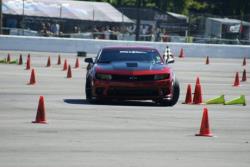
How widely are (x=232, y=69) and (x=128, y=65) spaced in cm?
2116

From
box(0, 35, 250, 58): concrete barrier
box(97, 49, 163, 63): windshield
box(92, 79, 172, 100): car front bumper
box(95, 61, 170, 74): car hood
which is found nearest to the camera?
box(92, 79, 172, 100): car front bumper

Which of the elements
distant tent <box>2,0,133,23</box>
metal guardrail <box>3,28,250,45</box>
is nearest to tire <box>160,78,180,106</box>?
metal guardrail <box>3,28,250,45</box>

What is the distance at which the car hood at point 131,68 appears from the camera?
1933 centimetres

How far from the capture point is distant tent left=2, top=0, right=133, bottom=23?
59.6 m

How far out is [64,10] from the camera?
6138 cm

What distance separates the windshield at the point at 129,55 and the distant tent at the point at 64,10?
3658 centimetres

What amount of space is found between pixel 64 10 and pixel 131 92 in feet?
140

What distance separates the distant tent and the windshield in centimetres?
3658

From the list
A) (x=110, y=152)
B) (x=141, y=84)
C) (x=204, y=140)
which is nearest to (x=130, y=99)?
(x=141, y=84)

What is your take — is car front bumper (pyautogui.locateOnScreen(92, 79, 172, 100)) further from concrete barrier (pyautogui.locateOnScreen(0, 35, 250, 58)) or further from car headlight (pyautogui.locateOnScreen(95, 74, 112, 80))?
concrete barrier (pyautogui.locateOnScreen(0, 35, 250, 58))

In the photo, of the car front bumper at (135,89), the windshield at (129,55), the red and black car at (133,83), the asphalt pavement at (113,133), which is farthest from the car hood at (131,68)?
the asphalt pavement at (113,133)

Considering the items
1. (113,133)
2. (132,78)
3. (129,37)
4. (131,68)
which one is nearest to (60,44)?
(129,37)

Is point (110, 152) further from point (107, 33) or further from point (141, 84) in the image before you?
point (107, 33)

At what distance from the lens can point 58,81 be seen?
90.1ft
